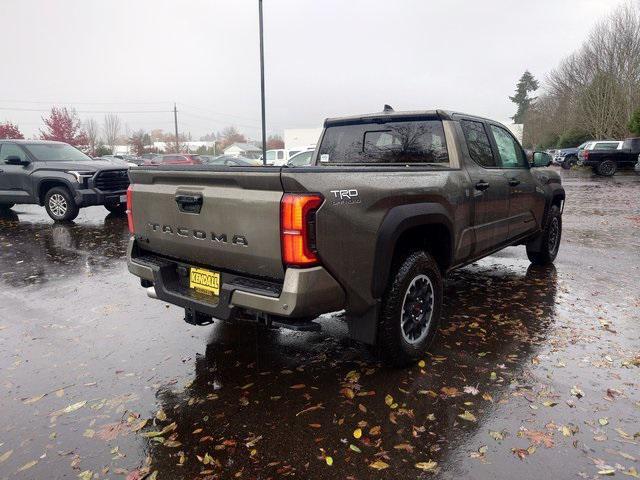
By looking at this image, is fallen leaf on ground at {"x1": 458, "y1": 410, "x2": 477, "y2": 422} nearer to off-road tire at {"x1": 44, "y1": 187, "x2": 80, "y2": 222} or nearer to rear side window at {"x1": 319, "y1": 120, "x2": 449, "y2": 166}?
rear side window at {"x1": 319, "y1": 120, "x2": 449, "y2": 166}

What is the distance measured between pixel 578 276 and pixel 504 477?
14.6 ft

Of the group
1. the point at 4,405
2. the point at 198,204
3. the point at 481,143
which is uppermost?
the point at 481,143

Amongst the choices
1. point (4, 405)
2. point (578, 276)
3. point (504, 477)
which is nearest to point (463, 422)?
point (504, 477)

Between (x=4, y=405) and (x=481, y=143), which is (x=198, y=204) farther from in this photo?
(x=481, y=143)

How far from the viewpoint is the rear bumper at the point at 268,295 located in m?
2.65

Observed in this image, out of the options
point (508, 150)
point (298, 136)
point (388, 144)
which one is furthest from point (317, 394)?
point (298, 136)

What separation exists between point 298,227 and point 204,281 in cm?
98

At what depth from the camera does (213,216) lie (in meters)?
3.02

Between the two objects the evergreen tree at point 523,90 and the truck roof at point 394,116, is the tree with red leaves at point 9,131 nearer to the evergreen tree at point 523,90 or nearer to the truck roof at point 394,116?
the truck roof at point 394,116

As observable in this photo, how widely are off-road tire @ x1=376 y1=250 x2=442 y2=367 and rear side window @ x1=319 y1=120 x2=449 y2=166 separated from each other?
3.58 ft

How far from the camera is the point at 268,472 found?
2422 millimetres

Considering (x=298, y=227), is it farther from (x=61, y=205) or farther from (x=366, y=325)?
(x=61, y=205)

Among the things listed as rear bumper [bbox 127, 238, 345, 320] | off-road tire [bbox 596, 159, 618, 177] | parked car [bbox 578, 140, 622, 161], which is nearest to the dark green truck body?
rear bumper [bbox 127, 238, 345, 320]

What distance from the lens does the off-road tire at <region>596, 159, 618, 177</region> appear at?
81.6ft
